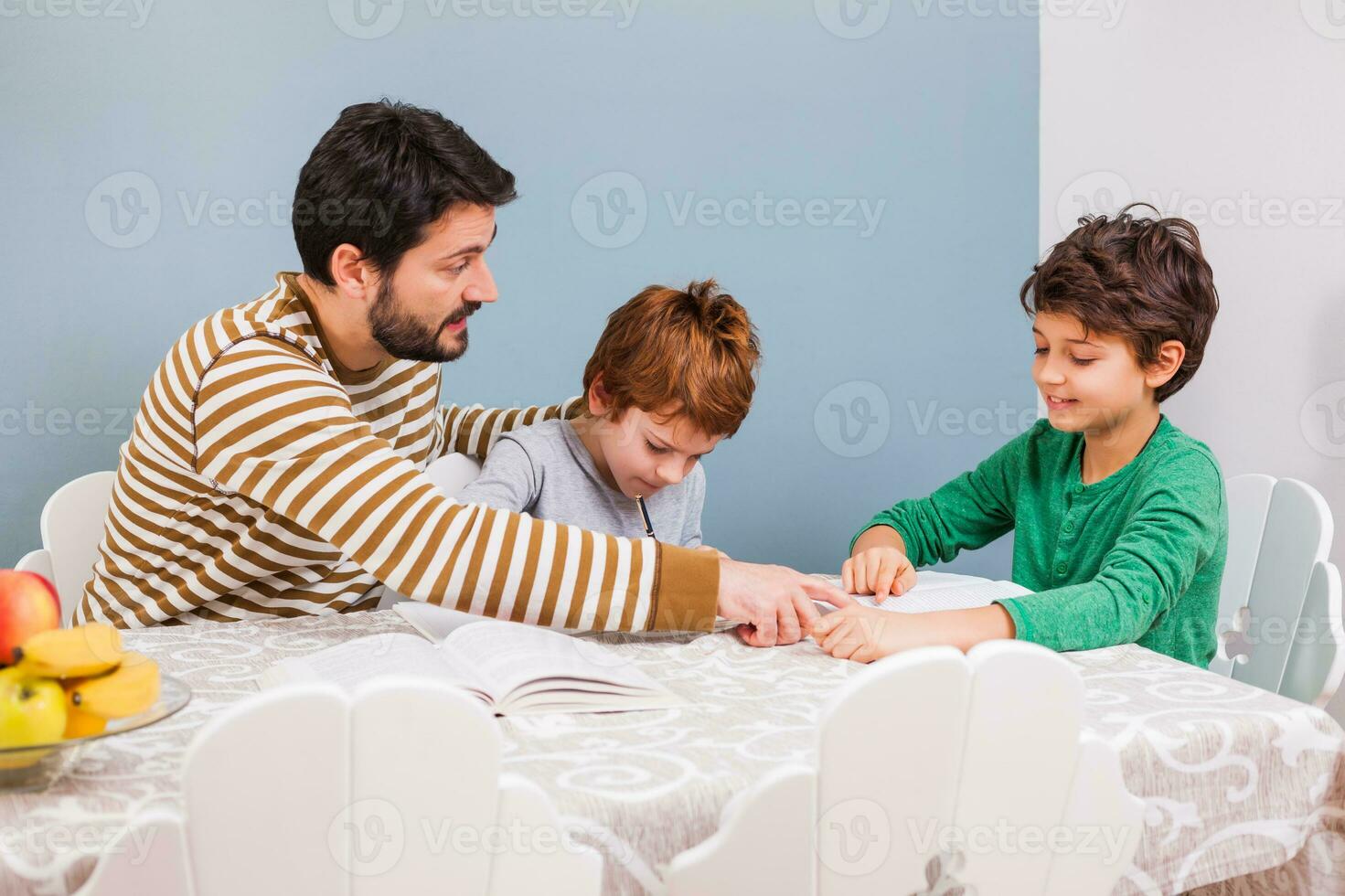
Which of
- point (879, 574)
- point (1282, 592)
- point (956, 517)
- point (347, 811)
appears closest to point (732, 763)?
point (347, 811)

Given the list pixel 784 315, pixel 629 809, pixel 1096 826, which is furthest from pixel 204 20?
pixel 1096 826

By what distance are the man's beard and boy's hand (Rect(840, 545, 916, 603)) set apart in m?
0.53

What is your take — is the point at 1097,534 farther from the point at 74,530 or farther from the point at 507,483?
the point at 74,530

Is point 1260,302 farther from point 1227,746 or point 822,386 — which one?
point 1227,746

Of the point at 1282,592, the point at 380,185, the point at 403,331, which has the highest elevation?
the point at 380,185

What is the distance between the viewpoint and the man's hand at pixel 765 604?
42.9 inches

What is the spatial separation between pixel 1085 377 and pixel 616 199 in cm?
92

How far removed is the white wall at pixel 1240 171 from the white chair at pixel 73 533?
5.75 feet

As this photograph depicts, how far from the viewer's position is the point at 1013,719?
29.8 inches

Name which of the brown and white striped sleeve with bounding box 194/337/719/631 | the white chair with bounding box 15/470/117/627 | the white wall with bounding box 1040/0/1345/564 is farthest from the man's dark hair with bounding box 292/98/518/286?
the white wall with bounding box 1040/0/1345/564

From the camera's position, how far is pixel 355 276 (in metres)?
1.22

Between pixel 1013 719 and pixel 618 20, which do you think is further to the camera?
pixel 618 20

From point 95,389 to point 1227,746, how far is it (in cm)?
160

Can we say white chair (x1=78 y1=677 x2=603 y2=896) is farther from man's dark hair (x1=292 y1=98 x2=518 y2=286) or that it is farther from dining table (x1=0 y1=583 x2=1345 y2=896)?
man's dark hair (x1=292 y1=98 x2=518 y2=286)
